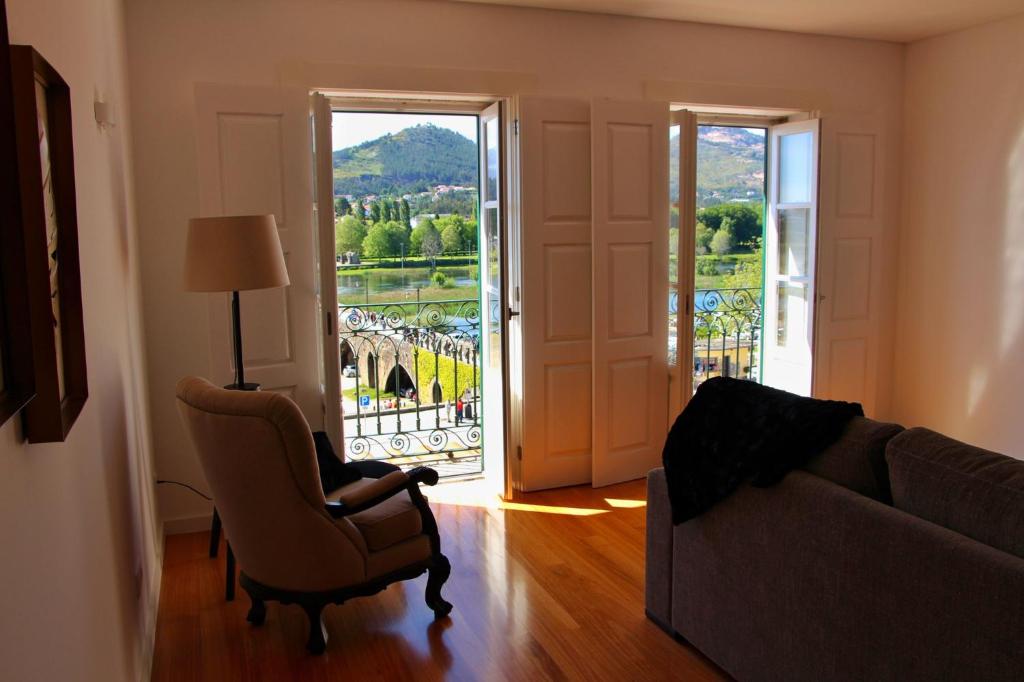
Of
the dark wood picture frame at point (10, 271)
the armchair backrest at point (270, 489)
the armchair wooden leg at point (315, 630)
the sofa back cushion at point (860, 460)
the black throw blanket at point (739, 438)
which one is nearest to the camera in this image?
the dark wood picture frame at point (10, 271)

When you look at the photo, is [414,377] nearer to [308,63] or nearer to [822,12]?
[308,63]

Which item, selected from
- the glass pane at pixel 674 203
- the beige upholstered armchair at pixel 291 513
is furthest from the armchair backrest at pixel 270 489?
the glass pane at pixel 674 203

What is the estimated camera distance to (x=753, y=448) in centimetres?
250

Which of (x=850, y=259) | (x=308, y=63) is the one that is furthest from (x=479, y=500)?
(x=850, y=259)

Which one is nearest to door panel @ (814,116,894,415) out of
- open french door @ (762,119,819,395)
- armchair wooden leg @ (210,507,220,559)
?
open french door @ (762,119,819,395)

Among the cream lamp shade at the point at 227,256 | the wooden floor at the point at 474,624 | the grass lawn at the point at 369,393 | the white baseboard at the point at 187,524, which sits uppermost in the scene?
the cream lamp shade at the point at 227,256

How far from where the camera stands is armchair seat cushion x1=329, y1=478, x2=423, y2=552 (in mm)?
2971

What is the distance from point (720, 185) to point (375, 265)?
248cm

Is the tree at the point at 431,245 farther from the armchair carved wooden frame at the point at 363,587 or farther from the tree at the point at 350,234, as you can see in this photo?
the armchair carved wooden frame at the point at 363,587

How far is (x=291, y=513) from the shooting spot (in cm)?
275

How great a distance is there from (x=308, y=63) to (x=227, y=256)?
4.56 ft

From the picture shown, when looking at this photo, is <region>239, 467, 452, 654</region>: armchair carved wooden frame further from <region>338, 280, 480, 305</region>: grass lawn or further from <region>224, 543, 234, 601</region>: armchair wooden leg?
<region>338, 280, 480, 305</region>: grass lawn

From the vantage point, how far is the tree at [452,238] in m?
5.37

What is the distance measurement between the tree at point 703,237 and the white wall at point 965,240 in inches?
54.5
